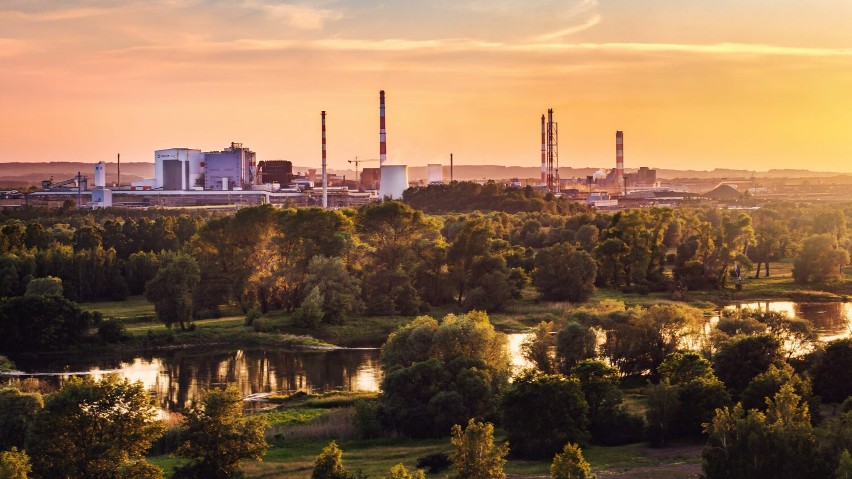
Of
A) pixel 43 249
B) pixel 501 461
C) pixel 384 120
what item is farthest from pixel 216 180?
pixel 501 461

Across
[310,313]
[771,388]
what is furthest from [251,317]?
[771,388]

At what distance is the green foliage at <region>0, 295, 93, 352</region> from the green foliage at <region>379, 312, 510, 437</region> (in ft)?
70.8

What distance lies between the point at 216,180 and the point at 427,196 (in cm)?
2994

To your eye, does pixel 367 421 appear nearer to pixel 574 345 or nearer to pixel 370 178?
pixel 574 345

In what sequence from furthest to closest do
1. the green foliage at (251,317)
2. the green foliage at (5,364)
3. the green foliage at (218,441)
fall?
the green foliage at (251,317), the green foliage at (5,364), the green foliage at (218,441)

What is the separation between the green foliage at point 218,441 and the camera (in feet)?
95.5

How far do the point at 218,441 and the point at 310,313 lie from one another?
3191 cm

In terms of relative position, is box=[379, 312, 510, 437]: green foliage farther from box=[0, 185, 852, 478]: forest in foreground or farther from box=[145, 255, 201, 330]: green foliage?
box=[145, 255, 201, 330]: green foliage

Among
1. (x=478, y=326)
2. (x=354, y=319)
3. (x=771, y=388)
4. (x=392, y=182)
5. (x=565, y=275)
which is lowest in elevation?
(x=354, y=319)

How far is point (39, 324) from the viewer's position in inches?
2185

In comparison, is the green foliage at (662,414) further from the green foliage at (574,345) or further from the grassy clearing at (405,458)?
the green foliage at (574,345)

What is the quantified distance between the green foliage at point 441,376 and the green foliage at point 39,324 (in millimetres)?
21577

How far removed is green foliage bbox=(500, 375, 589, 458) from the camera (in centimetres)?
3222

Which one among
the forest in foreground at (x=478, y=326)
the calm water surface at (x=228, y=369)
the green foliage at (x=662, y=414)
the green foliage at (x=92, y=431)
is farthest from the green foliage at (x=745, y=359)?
the green foliage at (x=92, y=431)
